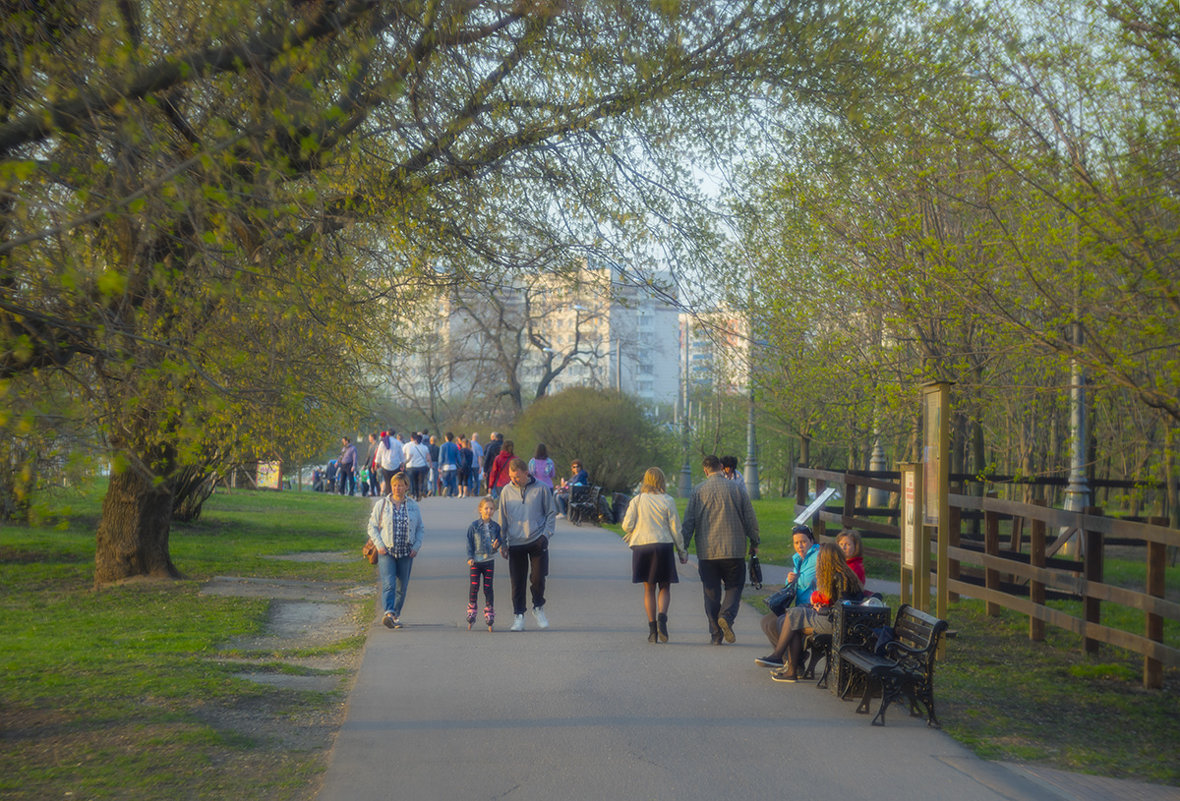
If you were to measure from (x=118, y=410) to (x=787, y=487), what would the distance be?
5167 cm

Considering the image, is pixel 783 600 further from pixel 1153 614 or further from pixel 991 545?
pixel 991 545

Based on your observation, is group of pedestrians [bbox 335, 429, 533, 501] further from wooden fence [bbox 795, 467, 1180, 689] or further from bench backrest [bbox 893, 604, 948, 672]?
bench backrest [bbox 893, 604, 948, 672]

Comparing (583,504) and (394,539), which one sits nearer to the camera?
(394,539)

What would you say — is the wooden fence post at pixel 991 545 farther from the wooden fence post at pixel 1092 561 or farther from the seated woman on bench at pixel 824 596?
the seated woman on bench at pixel 824 596

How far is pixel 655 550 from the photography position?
35.8ft

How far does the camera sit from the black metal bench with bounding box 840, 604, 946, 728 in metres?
7.75

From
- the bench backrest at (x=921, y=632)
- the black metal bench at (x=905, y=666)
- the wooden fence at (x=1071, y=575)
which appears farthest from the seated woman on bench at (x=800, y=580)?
the wooden fence at (x=1071, y=575)

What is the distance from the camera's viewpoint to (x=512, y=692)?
8.55 metres

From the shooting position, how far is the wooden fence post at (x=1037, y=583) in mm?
11367

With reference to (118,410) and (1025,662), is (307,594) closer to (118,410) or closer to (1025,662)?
(118,410)

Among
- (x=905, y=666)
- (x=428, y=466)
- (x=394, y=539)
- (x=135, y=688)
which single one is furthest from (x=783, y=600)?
(x=428, y=466)

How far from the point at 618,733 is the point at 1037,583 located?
625 centimetres

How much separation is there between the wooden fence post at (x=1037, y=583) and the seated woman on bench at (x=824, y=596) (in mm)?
3353

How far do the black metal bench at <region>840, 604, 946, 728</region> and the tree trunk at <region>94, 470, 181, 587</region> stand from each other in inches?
397
